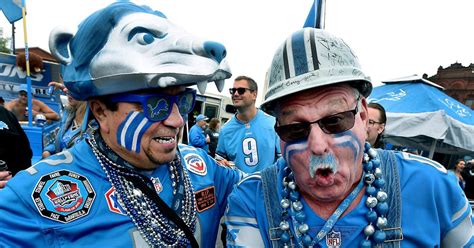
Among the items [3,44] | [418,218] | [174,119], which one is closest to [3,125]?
[174,119]

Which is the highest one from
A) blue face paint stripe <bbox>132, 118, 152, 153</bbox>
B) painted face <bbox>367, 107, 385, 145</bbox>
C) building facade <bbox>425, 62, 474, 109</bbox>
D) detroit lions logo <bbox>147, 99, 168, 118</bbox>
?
detroit lions logo <bbox>147, 99, 168, 118</bbox>

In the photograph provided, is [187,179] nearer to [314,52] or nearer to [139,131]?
[139,131]

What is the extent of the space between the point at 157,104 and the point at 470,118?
265 inches

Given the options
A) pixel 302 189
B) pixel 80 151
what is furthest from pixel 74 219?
pixel 302 189

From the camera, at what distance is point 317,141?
119cm

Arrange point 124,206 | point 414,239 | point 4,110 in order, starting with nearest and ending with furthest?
1. point 414,239
2. point 124,206
3. point 4,110

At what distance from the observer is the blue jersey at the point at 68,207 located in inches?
49.3

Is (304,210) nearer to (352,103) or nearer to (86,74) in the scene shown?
(352,103)

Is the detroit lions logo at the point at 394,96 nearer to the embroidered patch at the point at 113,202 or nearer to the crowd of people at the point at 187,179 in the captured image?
the crowd of people at the point at 187,179

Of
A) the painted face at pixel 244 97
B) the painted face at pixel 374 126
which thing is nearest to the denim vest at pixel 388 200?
the painted face at pixel 374 126

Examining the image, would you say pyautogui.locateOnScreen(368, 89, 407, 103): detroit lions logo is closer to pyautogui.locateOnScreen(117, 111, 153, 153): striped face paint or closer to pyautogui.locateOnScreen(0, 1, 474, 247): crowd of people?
pyautogui.locateOnScreen(0, 1, 474, 247): crowd of people

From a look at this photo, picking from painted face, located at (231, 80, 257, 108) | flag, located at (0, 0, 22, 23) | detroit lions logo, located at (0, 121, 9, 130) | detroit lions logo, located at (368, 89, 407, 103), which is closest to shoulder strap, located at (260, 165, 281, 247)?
detroit lions logo, located at (0, 121, 9, 130)

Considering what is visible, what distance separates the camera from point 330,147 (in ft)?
3.93

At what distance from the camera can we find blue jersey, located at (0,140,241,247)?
125cm
